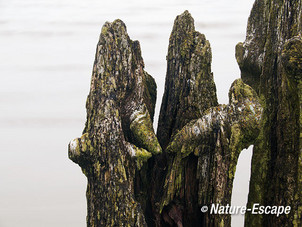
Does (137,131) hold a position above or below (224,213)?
above

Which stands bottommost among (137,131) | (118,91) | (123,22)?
(137,131)

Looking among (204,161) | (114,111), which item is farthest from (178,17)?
(204,161)

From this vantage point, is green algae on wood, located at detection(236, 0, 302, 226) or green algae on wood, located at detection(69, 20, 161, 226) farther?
green algae on wood, located at detection(69, 20, 161, 226)

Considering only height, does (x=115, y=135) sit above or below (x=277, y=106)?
below

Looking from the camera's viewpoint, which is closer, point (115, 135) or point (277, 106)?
point (115, 135)

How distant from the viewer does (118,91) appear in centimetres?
636

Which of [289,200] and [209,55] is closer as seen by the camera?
[289,200]

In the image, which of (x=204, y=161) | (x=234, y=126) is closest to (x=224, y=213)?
(x=204, y=161)

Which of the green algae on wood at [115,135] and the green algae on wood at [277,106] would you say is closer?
the green algae on wood at [277,106]

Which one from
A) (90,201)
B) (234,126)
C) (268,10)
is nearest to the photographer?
(234,126)

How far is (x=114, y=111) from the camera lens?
6.11m

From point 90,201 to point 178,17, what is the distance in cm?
315

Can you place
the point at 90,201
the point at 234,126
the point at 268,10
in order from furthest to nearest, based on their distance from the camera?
1. the point at 268,10
2. the point at 90,201
3. the point at 234,126

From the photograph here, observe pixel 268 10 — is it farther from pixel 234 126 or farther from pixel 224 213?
pixel 224 213
